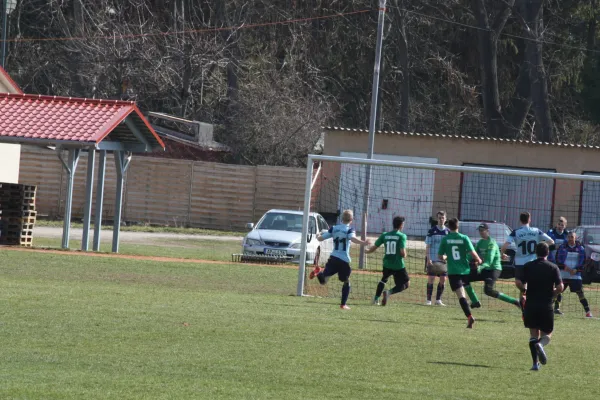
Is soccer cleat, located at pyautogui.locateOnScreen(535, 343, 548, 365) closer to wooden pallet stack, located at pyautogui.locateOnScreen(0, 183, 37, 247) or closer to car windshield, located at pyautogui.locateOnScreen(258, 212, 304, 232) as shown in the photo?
car windshield, located at pyautogui.locateOnScreen(258, 212, 304, 232)

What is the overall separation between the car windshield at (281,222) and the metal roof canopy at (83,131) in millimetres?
3513

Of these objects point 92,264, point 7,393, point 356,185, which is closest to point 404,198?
point 356,185

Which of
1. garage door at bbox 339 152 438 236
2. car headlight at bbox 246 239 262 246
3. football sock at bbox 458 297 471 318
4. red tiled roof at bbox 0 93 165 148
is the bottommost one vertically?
football sock at bbox 458 297 471 318

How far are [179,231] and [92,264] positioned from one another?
15.1m

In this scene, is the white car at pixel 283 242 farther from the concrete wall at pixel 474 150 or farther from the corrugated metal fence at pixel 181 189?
the corrugated metal fence at pixel 181 189

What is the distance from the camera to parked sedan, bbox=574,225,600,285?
87.5 feet

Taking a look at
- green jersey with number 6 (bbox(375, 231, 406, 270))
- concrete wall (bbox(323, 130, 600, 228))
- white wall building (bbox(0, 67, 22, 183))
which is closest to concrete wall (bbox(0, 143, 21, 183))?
white wall building (bbox(0, 67, 22, 183))

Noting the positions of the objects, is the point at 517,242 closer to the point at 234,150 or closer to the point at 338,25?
the point at 234,150

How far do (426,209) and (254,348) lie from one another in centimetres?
2153

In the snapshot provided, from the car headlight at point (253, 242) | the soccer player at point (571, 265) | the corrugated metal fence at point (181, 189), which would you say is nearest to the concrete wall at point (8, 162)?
the corrugated metal fence at point (181, 189)

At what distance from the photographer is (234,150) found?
152 ft

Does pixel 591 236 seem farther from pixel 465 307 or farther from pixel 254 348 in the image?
pixel 254 348

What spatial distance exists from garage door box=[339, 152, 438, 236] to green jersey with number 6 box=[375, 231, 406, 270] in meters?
10.7

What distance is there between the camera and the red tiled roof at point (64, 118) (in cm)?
2591
